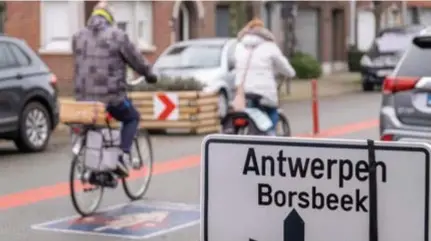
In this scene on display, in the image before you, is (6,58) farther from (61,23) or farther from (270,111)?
(61,23)

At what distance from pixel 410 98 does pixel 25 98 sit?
6.88 m

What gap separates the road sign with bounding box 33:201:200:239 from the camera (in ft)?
30.2

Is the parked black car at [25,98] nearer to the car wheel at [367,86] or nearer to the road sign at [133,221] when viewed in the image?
the road sign at [133,221]

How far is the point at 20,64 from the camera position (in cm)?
1537

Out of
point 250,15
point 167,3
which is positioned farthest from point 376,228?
point 250,15

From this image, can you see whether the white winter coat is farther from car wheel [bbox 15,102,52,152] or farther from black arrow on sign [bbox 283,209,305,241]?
black arrow on sign [bbox 283,209,305,241]

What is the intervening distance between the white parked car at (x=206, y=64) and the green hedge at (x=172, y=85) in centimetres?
60

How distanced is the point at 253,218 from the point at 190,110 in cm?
1397

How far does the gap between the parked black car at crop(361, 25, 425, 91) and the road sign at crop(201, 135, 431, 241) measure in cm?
2669

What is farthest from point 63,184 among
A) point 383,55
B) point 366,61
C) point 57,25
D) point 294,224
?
point 366,61

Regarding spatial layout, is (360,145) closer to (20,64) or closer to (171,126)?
(20,64)

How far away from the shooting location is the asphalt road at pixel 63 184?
30.3ft

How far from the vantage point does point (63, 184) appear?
40.0 ft

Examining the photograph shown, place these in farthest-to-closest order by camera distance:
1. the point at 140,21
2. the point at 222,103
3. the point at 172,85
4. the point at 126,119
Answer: the point at 140,21 < the point at 222,103 < the point at 172,85 < the point at 126,119
